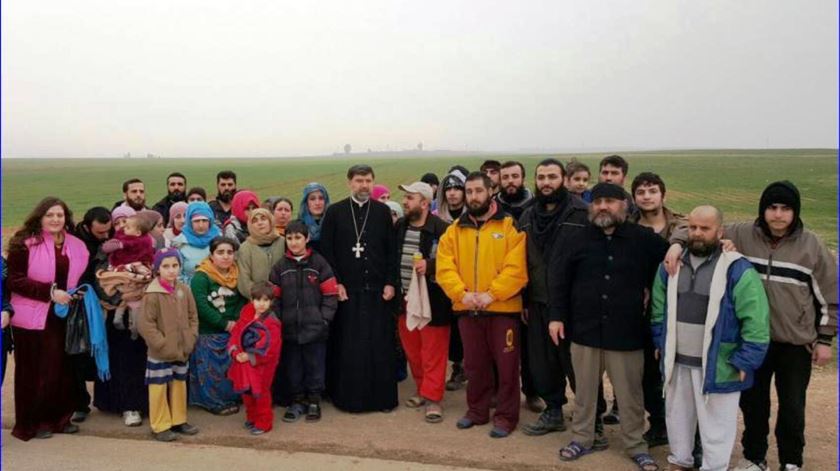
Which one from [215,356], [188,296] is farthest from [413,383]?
[188,296]

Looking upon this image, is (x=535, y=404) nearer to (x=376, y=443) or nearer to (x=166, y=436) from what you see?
(x=376, y=443)

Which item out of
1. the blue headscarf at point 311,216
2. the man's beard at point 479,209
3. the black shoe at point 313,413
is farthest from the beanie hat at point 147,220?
the man's beard at point 479,209

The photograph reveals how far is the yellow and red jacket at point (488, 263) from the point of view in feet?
17.4

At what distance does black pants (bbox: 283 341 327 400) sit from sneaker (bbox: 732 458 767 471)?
3605 mm

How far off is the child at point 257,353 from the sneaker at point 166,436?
64 cm

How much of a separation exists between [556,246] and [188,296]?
3.26 metres

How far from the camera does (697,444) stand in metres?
4.81

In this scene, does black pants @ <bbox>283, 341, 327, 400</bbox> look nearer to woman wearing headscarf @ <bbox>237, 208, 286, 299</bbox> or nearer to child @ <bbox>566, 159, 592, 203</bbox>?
woman wearing headscarf @ <bbox>237, 208, 286, 299</bbox>

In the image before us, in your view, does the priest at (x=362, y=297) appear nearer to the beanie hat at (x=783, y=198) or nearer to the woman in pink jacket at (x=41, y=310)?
the woman in pink jacket at (x=41, y=310)

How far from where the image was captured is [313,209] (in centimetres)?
656

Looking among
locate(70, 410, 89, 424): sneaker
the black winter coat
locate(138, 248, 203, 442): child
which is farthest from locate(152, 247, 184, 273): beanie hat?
locate(70, 410, 89, 424): sneaker

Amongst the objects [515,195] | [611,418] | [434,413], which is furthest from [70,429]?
[611,418]

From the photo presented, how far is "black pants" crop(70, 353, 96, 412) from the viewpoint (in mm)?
5758

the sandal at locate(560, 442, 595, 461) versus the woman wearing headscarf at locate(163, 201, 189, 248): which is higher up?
the woman wearing headscarf at locate(163, 201, 189, 248)
